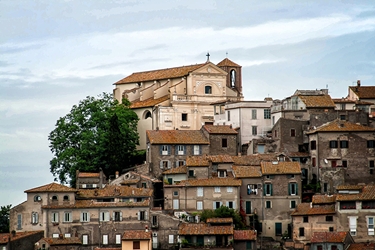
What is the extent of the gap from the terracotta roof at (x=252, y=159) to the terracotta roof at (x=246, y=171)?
1.95 m

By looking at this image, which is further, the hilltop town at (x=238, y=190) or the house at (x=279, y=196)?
the house at (x=279, y=196)

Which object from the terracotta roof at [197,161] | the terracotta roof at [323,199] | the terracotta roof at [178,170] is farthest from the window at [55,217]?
the terracotta roof at [323,199]

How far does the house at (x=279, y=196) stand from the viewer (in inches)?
4075

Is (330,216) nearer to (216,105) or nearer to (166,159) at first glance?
(166,159)

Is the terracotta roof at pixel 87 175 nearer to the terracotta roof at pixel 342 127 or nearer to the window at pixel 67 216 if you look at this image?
the window at pixel 67 216

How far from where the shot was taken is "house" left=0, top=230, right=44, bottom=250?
97.9 m

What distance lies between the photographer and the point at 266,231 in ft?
339

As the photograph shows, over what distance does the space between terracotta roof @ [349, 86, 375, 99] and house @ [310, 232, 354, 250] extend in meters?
33.3

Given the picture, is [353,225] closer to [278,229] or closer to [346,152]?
[278,229]

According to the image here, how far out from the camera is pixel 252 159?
110m

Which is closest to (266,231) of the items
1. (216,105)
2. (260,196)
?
(260,196)

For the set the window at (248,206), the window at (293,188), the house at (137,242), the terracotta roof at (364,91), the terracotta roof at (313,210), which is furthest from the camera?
the terracotta roof at (364,91)

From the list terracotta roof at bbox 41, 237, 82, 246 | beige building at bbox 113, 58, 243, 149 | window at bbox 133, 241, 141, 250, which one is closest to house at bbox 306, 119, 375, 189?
window at bbox 133, 241, 141, 250

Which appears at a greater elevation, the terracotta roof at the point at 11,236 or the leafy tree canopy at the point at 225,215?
the leafy tree canopy at the point at 225,215
